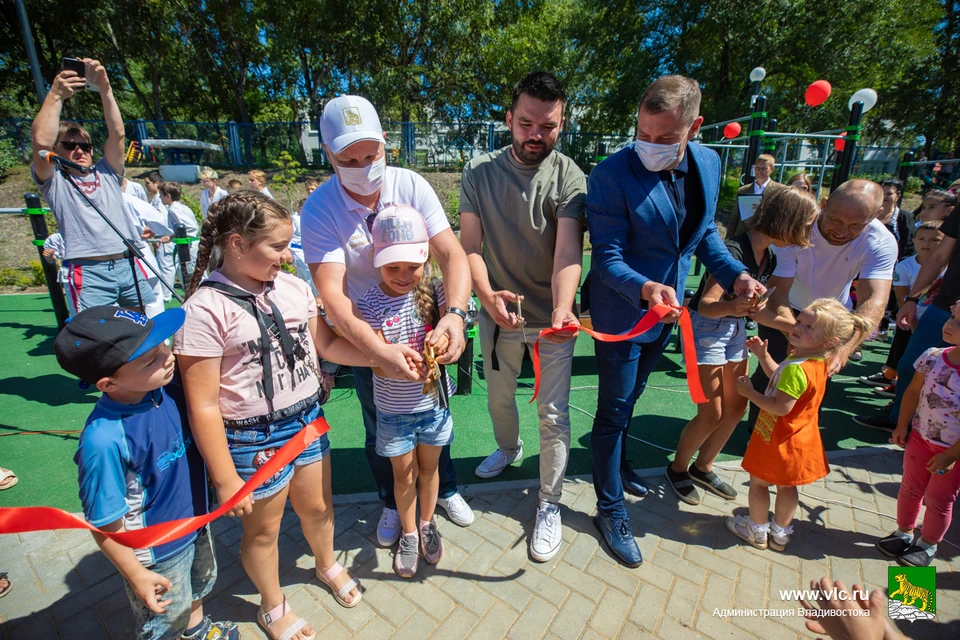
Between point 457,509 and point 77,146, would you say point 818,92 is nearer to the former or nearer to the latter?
point 457,509

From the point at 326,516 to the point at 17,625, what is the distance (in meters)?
1.48

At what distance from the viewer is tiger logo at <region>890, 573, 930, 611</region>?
2.38 metres

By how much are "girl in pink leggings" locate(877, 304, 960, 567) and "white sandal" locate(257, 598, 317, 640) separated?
124 inches

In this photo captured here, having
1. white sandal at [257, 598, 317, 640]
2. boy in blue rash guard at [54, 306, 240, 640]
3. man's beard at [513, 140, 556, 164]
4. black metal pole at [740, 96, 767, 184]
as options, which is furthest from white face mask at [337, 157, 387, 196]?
black metal pole at [740, 96, 767, 184]

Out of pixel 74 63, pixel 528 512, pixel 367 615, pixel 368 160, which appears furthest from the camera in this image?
pixel 74 63

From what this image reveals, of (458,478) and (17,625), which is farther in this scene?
(458,478)

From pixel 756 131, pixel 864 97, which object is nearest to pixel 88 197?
pixel 756 131

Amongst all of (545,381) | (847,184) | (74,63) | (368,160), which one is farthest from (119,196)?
(847,184)

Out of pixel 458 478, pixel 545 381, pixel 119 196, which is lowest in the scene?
pixel 458 478

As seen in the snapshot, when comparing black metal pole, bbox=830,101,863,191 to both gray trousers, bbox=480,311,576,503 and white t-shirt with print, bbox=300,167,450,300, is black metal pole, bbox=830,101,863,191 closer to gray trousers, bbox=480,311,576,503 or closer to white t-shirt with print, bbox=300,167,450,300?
gray trousers, bbox=480,311,576,503

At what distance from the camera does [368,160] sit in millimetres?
2164

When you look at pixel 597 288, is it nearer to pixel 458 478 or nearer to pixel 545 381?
pixel 545 381

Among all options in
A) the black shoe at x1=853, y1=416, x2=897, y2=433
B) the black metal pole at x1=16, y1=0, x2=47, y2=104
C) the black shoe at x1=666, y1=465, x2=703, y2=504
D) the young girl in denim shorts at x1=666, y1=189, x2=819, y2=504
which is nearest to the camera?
the young girl in denim shorts at x1=666, y1=189, x2=819, y2=504

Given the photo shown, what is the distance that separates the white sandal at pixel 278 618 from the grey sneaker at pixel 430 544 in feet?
2.15
